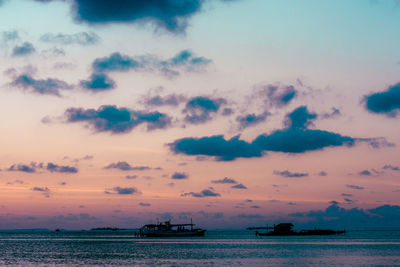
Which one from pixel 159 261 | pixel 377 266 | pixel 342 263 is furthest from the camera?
pixel 159 261

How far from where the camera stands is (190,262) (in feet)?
328

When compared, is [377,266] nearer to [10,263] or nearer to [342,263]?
[342,263]

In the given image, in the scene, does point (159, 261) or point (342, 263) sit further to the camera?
point (159, 261)

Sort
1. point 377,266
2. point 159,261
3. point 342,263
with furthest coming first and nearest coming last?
point 159,261 < point 342,263 < point 377,266

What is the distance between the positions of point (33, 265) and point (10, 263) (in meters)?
6.87

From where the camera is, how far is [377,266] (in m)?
90.2

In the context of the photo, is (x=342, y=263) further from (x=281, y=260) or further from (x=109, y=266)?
(x=109, y=266)

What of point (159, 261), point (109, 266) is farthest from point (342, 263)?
point (109, 266)

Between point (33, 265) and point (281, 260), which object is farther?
point (281, 260)

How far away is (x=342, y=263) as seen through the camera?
96062mm

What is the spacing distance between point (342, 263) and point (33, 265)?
58.2 meters

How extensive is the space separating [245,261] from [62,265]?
116 feet

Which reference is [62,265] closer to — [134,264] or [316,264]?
[134,264]

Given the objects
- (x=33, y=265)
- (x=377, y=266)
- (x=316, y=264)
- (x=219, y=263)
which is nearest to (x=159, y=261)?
(x=219, y=263)
